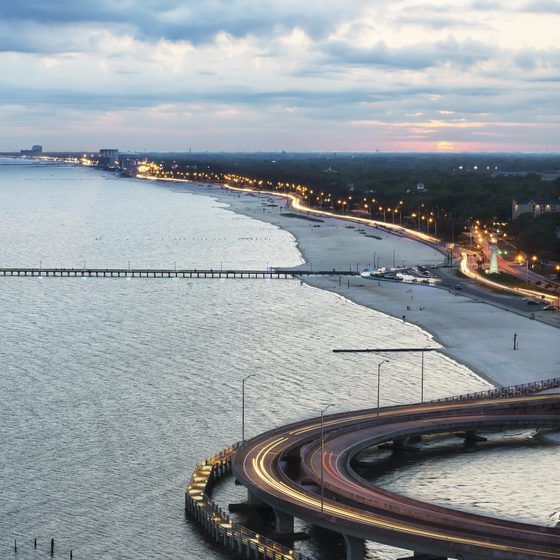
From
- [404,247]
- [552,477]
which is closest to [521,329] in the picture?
[552,477]

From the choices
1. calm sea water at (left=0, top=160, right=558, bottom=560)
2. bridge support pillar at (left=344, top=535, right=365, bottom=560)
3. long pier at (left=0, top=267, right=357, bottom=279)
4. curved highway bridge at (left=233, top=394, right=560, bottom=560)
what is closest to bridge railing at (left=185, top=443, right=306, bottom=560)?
calm sea water at (left=0, top=160, right=558, bottom=560)

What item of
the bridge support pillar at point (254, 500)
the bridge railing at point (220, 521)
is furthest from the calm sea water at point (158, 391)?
the bridge support pillar at point (254, 500)

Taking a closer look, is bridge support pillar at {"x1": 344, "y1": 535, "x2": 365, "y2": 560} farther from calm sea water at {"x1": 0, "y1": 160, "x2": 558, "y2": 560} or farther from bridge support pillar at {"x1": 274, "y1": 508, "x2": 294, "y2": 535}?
bridge support pillar at {"x1": 274, "y1": 508, "x2": 294, "y2": 535}

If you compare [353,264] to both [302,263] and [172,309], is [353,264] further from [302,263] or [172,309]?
[172,309]

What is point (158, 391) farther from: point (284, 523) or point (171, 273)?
point (171, 273)

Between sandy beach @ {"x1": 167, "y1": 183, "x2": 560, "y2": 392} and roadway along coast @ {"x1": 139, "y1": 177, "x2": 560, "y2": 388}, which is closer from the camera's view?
sandy beach @ {"x1": 167, "y1": 183, "x2": 560, "y2": 392}

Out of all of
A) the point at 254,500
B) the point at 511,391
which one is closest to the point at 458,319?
the point at 511,391

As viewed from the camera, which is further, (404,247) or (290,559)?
(404,247)
